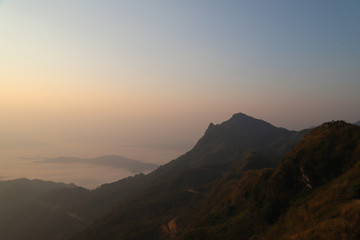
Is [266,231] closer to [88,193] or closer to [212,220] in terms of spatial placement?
[212,220]

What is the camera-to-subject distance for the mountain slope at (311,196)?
19203 millimetres

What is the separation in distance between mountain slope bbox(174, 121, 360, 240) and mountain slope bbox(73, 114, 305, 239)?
3263cm

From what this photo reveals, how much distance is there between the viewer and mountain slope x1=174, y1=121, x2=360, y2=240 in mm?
19203

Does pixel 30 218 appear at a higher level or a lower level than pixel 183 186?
lower

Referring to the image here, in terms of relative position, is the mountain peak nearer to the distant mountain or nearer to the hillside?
the hillside

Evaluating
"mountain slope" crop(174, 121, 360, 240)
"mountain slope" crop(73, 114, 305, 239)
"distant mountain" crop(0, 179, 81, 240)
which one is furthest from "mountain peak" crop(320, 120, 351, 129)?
"distant mountain" crop(0, 179, 81, 240)

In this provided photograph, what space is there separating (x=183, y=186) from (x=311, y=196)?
74.6 meters

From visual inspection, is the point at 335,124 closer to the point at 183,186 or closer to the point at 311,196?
the point at 311,196

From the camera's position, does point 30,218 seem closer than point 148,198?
No

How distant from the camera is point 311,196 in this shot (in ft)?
87.2

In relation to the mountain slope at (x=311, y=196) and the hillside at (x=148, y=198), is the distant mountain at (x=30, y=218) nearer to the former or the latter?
the hillside at (x=148, y=198)

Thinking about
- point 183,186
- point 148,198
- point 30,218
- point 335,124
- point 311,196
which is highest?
point 335,124

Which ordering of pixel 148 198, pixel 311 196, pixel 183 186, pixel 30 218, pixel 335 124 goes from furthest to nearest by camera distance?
pixel 30 218 < pixel 183 186 < pixel 148 198 < pixel 335 124 < pixel 311 196

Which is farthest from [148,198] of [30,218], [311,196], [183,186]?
[30,218]
